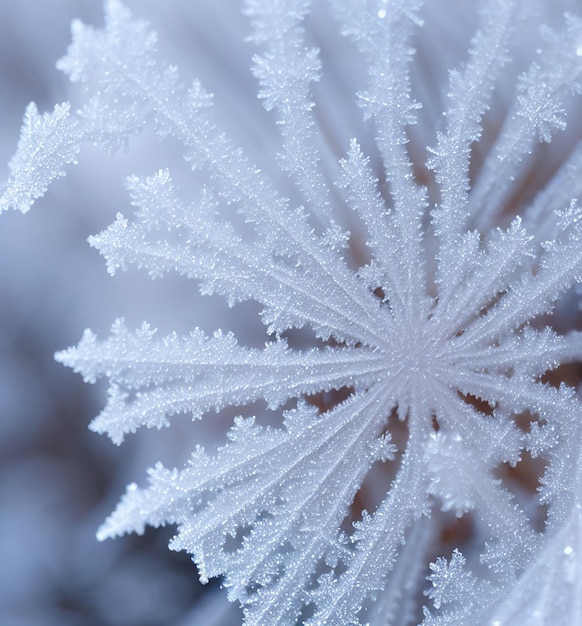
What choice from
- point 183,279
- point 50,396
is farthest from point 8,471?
point 183,279

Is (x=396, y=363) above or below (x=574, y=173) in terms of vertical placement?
below

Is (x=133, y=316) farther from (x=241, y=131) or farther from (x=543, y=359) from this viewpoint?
(x=543, y=359)

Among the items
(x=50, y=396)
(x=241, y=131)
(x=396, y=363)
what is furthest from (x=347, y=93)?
(x=50, y=396)

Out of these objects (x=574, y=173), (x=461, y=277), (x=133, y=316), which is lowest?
(x=133, y=316)

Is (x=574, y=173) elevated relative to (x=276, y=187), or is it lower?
elevated

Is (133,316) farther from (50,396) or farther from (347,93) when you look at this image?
(347,93)
